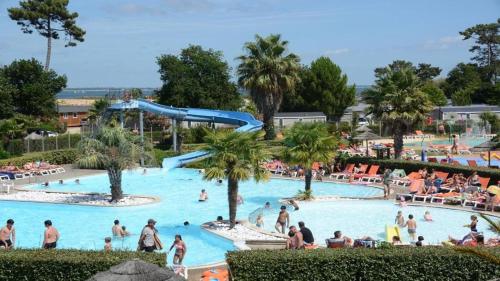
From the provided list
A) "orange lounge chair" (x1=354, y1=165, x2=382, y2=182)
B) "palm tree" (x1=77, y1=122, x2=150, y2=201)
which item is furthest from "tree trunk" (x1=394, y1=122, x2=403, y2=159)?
"palm tree" (x1=77, y1=122, x2=150, y2=201)

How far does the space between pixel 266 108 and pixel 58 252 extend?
1438 inches

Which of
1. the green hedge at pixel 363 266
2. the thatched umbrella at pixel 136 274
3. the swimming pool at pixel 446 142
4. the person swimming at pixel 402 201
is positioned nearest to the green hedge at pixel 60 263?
the green hedge at pixel 363 266

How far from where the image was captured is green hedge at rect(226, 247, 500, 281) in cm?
1223

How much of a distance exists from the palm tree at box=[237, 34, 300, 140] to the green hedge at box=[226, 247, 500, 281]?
3557 cm

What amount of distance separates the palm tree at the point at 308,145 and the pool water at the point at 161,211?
218 cm

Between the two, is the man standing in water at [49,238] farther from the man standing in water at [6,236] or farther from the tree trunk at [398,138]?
the tree trunk at [398,138]

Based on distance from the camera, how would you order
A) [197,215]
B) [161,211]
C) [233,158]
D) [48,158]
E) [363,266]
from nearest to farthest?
1. [363,266]
2. [233,158]
3. [197,215]
4. [161,211]
5. [48,158]

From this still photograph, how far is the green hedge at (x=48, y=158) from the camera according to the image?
114ft

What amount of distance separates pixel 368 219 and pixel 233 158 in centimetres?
604

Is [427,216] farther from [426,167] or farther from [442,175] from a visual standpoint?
[426,167]

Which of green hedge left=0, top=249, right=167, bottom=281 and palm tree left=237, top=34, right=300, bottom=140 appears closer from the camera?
green hedge left=0, top=249, right=167, bottom=281

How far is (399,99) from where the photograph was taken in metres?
30.5

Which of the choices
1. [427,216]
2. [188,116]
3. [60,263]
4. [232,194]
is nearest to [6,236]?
[60,263]

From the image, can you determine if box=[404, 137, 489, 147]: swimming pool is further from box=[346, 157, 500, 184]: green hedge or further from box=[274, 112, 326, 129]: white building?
box=[346, 157, 500, 184]: green hedge
